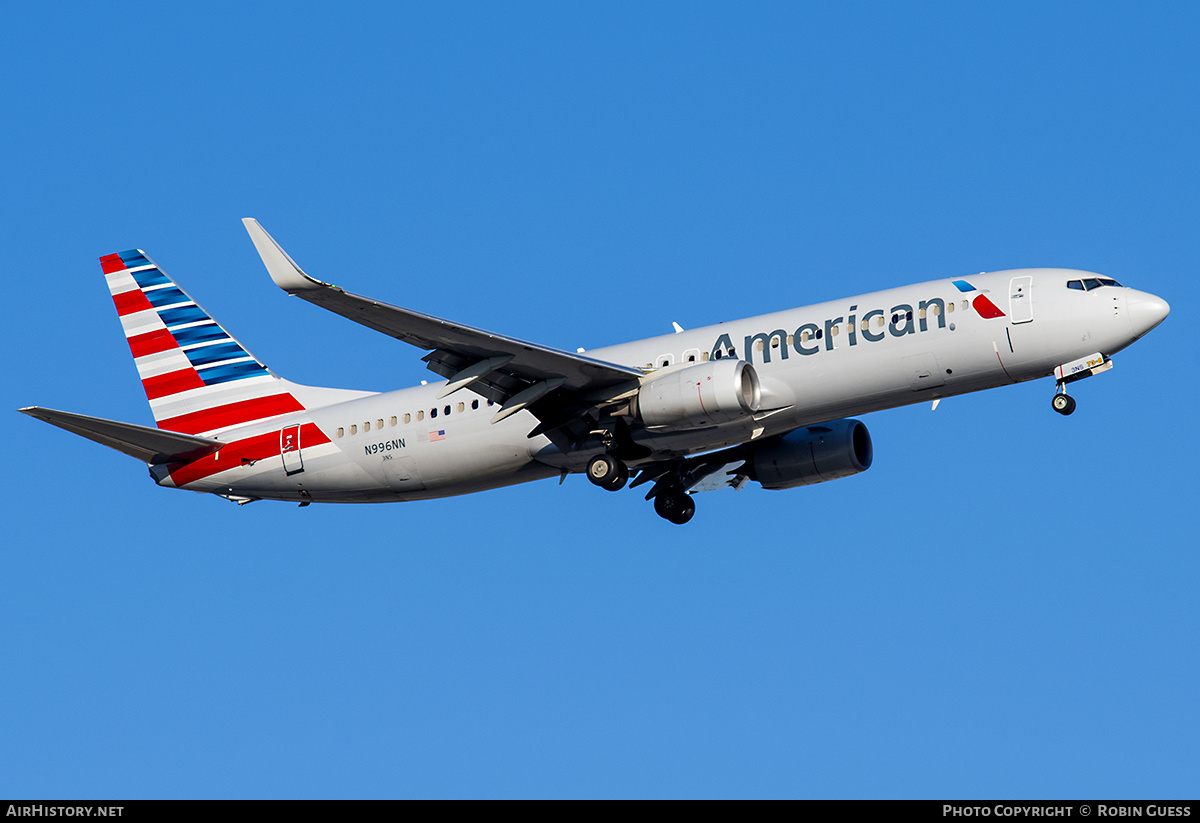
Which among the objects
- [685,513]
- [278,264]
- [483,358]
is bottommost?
[685,513]

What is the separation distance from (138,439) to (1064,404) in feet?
74.0

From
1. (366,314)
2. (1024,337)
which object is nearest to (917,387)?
(1024,337)

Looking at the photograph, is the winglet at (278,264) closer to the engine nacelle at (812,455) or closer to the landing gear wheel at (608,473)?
the landing gear wheel at (608,473)

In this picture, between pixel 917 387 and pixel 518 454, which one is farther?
→ pixel 518 454

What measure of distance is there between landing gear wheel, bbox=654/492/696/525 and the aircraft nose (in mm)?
12410

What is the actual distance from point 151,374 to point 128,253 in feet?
14.0

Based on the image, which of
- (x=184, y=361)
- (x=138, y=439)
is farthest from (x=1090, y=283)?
(x=184, y=361)

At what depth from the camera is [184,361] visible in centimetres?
3916

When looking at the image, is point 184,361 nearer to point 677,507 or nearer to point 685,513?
point 677,507

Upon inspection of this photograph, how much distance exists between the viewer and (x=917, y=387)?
102 feet

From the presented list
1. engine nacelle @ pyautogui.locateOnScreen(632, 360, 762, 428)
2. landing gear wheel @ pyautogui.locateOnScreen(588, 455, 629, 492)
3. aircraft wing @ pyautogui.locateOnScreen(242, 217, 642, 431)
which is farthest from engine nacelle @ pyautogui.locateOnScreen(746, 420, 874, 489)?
aircraft wing @ pyautogui.locateOnScreen(242, 217, 642, 431)

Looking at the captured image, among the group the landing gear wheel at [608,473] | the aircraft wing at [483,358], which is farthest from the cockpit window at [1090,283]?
the landing gear wheel at [608,473]

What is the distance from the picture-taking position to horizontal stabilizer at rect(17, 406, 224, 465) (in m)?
32.2
